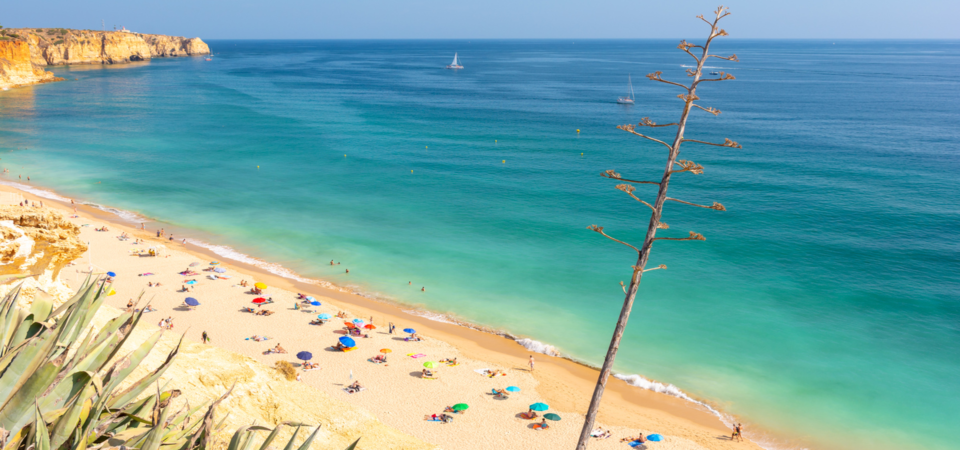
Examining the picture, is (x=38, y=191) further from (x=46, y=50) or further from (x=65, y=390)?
→ (x=46, y=50)

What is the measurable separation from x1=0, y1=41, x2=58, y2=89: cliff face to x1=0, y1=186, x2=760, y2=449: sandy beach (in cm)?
10901

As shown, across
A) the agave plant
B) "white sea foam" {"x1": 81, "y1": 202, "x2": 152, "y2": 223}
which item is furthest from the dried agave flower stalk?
Answer: "white sea foam" {"x1": 81, "y1": 202, "x2": 152, "y2": 223}

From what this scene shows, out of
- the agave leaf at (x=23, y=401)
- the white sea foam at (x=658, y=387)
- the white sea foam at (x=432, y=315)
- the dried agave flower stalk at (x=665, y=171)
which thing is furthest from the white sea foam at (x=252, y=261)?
the agave leaf at (x=23, y=401)

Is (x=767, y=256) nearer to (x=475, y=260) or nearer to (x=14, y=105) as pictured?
(x=475, y=260)

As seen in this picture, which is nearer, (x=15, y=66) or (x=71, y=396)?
(x=71, y=396)

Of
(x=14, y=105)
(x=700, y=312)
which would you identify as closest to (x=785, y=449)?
(x=700, y=312)

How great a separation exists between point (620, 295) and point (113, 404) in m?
33.4

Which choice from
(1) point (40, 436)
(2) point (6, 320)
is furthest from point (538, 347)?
(1) point (40, 436)

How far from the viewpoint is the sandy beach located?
77.7ft

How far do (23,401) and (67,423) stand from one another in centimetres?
48

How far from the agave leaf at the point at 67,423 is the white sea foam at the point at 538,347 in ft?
→ 86.2

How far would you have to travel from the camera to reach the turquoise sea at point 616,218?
98.3 ft

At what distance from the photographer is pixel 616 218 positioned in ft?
166

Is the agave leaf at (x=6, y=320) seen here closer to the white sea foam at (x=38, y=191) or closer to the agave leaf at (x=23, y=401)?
the agave leaf at (x=23, y=401)
